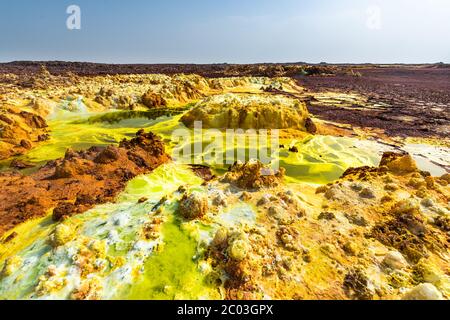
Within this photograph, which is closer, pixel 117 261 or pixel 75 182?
pixel 117 261

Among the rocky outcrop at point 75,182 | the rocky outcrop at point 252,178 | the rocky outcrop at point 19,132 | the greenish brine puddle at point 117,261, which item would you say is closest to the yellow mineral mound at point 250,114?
the rocky outcrop at point 75,182

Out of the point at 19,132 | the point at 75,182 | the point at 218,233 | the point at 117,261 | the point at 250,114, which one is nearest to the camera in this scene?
the point at 117,261

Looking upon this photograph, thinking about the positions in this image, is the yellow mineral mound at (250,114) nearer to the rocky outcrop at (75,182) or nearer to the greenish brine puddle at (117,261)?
the rocky outcrop at (75,182)

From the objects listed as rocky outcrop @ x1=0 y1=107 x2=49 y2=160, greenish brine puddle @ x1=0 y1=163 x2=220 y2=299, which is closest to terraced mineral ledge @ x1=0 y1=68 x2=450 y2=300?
greenish brine puddle @ x1=0 y1=163 x2=220 y2=299

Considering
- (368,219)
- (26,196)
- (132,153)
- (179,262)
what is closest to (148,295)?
(179,262)

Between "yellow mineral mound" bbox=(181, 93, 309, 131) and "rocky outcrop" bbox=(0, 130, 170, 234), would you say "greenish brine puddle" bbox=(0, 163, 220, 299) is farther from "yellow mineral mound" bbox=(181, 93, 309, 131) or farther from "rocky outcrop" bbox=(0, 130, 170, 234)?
"yellow mineral mound" bbox=(181, 93, 309, 131)

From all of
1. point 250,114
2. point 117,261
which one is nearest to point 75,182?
point 117,261

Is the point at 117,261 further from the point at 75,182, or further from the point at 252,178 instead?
the point at 75,182

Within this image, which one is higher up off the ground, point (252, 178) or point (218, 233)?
point (252, 178)
